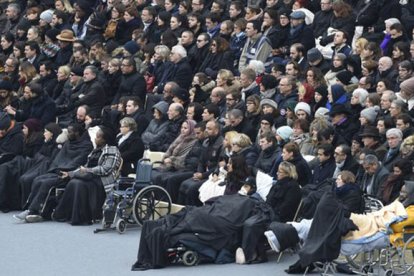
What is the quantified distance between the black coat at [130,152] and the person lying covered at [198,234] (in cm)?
318

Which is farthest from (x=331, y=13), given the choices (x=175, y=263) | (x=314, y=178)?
(x=175, y=263)

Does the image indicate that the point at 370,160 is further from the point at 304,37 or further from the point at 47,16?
the point at 47,16

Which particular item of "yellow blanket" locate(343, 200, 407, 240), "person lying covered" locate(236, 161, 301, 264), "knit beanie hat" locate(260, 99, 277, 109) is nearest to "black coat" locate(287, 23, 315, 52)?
"knit beanie hat" locate(260, 99, 277, 109)

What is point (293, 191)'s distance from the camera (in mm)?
17625

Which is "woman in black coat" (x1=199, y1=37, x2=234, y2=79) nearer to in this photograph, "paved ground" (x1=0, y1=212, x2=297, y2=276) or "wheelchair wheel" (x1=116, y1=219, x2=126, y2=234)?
"paved ground" (x1=0, y1=212, x2=297, y2=276)

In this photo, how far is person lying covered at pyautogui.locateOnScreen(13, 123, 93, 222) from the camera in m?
20.4

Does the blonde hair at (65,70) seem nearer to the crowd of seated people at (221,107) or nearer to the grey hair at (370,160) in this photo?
the crowd of seated people at (221,107)

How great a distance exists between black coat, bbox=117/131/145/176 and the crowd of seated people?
2 cm

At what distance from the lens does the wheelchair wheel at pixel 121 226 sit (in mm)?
19172

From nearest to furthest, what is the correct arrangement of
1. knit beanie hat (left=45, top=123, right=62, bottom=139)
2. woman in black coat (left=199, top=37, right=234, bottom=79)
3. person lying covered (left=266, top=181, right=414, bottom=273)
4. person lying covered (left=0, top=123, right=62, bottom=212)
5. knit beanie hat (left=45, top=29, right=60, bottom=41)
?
person lying covered (left=266, top=181, right=414, bottom=273), person lying covered (left=0, top=123, right=62, bottom=212), knit beanie hat (left=45, top=123, right=62, bottom=139), woman in black coat (left=199, top=37, right=234, bottom=79), knit beanie hat (left=45, top=29, right=60, bottom=41)

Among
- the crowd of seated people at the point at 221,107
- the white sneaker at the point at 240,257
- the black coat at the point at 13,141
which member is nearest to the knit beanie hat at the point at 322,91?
the crowd of seated people at the point at 221,107

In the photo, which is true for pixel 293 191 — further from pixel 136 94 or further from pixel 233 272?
pixel 136 94

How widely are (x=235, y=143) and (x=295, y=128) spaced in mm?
819

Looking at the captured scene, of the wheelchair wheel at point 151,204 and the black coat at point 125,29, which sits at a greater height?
the black coat at point 125,29
